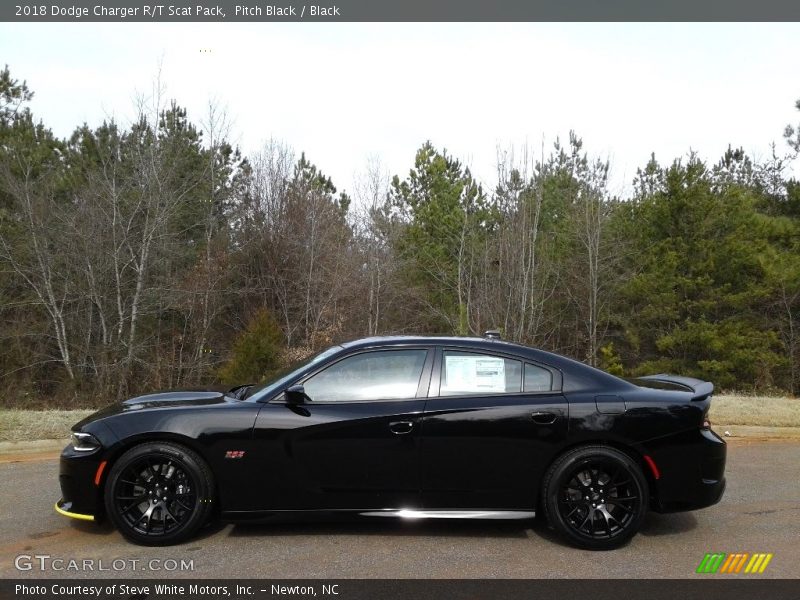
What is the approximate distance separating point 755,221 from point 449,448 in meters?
26.4

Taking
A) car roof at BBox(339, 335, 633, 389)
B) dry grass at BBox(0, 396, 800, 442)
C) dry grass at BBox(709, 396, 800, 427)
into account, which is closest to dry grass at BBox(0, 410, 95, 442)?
dry grass at BBox(0, 396, 800, 442)

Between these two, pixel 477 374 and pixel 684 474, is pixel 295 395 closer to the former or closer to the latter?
pixel 477 374

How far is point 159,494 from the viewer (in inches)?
183

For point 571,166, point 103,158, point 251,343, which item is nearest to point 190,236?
point 103,158

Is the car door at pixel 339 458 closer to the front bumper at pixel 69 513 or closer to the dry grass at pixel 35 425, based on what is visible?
the front bumper at pixel 69 513

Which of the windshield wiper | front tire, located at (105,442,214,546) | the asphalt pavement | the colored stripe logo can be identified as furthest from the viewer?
the windshield wiper

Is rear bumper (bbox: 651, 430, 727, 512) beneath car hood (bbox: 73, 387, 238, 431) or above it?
beneath

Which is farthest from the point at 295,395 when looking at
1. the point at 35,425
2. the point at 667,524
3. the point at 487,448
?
the point at 35,425

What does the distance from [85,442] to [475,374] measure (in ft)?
9.34

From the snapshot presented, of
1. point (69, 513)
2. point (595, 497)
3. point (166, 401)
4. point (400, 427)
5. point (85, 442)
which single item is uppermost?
point (166, 401)

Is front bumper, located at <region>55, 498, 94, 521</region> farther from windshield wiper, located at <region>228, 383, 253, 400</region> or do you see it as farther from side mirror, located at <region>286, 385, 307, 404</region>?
side mirror, located at <region>286, 385, 307, 404</region>

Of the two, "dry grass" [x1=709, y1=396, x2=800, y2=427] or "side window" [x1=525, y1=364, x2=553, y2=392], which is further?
"dry grass" [x1=709, y1=396, x2=800, y2=427]

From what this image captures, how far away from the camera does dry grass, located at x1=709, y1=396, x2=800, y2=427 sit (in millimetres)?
9078

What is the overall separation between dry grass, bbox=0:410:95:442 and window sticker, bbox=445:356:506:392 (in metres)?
5.30
